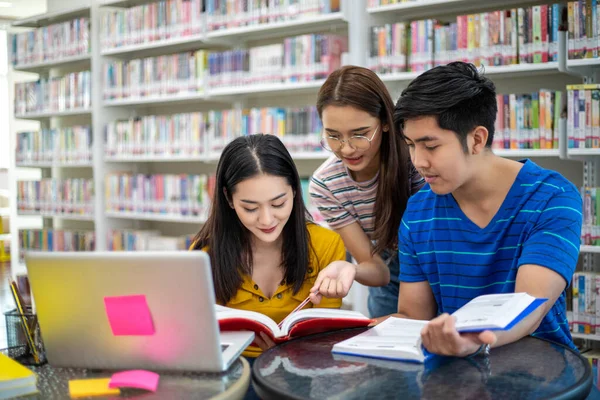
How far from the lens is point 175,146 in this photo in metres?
4.16

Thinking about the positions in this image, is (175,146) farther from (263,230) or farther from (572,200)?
(572,200)

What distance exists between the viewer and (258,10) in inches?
143

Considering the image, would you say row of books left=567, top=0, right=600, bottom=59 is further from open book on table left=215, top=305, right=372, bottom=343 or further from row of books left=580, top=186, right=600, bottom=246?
open book on table left=215, top=305, right=372, bottom=343

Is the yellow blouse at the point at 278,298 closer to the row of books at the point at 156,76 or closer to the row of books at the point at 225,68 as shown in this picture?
the row of books at the point at 225,68

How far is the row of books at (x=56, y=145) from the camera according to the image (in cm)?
475

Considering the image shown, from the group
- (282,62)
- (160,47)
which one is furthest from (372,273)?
(160,47)

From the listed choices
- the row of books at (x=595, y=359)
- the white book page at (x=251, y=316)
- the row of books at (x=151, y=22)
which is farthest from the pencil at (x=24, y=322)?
the row of books at (x=151, y=22)

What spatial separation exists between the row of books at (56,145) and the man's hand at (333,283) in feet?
11.9

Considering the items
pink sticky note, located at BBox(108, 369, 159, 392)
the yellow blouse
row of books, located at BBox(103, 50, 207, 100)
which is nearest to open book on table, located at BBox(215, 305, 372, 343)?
pink sticky note, located at BBox(108, 369, 159, 392)

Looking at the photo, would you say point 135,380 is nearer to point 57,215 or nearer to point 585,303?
point 585,303

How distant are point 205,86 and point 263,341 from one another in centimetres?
277

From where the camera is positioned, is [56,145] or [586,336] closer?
[586,336]

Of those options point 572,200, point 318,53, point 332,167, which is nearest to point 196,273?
point 572,200

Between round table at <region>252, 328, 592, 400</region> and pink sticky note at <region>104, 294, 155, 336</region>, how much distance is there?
20 centimetres
